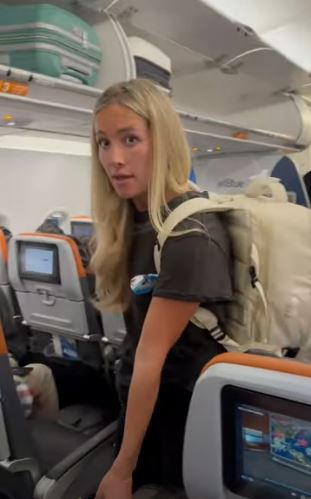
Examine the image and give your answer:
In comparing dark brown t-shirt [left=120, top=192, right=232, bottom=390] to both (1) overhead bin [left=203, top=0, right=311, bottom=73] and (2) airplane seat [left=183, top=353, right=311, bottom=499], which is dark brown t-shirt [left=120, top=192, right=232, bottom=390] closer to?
(2) airplane seat [left=183, top=353, right=311, bottom=499]

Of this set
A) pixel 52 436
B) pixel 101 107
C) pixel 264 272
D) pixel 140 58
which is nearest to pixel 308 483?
pixel 264 272

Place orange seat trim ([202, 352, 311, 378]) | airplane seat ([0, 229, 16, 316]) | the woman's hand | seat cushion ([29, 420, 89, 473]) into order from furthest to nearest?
airplane seat ([0, 229, 16, 316]) < seat cushion ([29, 420, 89, 473]) < the woman's hand < orange seat trim ([202, 352, 311, 378])

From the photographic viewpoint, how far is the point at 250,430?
87cm

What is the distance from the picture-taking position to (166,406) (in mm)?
1465

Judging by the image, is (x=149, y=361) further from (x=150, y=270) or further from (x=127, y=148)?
(x=127, y=148)

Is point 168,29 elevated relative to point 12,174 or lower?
elevated

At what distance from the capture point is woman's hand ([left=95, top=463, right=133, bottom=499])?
1.32 m

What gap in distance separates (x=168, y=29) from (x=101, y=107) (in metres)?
2.44

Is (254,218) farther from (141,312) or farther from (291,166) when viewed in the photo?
(291,166)

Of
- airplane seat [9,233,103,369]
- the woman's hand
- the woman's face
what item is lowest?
the woman's hand

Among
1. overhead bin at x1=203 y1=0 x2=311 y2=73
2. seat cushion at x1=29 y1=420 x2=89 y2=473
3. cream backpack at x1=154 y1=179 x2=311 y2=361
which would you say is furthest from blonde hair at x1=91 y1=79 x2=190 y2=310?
overhead bin at x1=203 y1=0 x2=311 y2=73

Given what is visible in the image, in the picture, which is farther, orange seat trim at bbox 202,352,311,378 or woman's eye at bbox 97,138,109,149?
woman's eye at bbox 97,138,109,149

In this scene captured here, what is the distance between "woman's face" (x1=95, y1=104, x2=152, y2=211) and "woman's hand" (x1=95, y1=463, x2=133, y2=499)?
80 cm

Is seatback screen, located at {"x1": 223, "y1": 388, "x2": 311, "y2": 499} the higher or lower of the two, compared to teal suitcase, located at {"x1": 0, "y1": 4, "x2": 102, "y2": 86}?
lower
